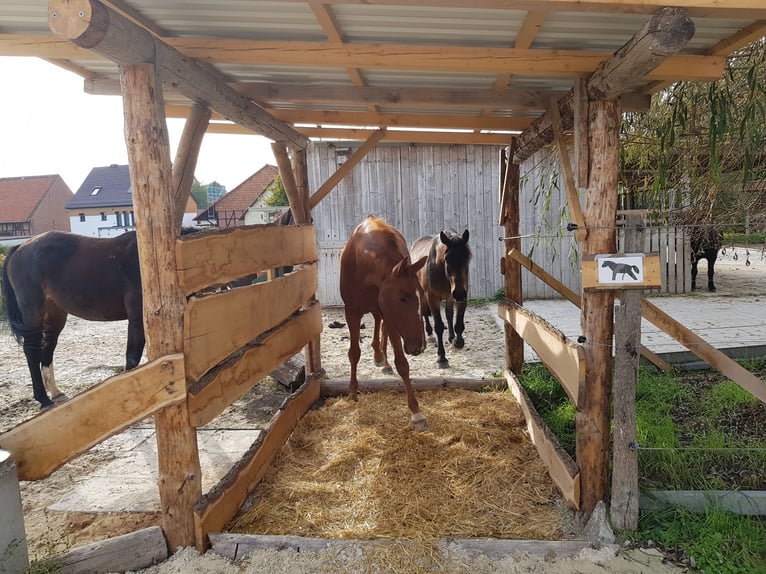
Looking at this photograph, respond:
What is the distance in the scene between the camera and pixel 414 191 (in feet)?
34.8

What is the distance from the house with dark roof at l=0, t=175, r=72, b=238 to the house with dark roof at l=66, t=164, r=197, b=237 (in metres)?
2.53

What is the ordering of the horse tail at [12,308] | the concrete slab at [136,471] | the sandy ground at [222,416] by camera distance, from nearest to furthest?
the sandy ground at [222,416], the concrete slab at [136,471], the horse tail at [12,308]

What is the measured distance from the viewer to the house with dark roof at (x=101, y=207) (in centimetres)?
3384

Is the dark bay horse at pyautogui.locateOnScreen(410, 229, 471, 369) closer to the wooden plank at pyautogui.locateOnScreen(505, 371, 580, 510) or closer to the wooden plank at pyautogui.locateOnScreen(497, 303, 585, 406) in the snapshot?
the wooden plank at pyautogui.locateOnScreen(497, 303, 585, 406)

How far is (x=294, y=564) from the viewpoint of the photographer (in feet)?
7.80

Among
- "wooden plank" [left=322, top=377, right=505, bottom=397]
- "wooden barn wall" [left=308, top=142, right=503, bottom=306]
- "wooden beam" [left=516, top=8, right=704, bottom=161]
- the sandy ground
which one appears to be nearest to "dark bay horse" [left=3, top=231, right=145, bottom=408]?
the sandy ground

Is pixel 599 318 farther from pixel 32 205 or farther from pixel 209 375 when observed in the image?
pixel 32 205

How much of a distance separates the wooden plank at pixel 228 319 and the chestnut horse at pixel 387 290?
78 centimetres

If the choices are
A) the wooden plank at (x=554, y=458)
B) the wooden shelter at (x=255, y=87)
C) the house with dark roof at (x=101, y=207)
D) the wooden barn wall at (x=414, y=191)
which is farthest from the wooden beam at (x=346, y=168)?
the house with dark roof at (x=101, y=207)

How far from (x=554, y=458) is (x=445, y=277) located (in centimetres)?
350

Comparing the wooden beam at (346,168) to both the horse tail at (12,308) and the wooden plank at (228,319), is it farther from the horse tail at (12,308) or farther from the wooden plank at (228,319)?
the horse tail at (12,308)

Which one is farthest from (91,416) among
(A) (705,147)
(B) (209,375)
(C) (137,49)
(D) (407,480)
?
(A) (705,147)

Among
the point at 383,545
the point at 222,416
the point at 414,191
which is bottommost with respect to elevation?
the point at 222,416

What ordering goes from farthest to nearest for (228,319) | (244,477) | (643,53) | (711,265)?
(711,265) → (244,477) → (228,319) → (643,53)
